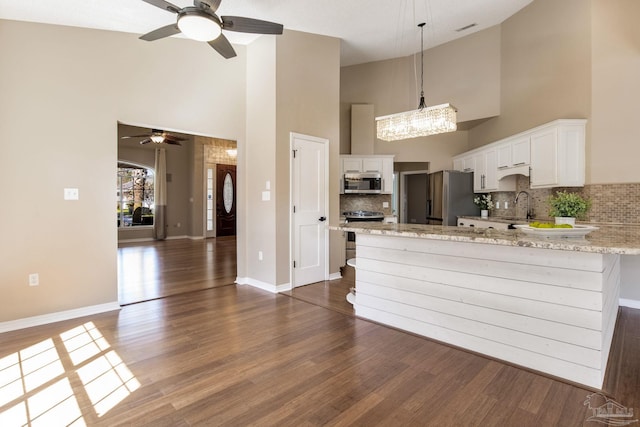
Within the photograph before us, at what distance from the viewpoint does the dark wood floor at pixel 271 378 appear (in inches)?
71.3

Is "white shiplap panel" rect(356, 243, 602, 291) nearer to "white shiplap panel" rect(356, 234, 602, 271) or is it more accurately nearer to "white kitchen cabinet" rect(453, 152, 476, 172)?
"white shiplap panel" rect(356, 234, 602, 271)

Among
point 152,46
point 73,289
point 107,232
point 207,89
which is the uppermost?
point 152,46

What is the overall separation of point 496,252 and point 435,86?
4790mm

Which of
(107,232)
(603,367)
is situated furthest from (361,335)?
(107,232)

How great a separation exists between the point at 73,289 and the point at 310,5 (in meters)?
4.17

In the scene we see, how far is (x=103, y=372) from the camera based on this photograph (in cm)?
226

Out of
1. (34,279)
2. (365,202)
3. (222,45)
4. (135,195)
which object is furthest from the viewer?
(135,195)

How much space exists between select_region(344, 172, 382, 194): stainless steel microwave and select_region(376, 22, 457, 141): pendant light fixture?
9.01 ft

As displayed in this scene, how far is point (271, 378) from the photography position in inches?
86.1

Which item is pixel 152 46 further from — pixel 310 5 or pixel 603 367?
pixel 603 367

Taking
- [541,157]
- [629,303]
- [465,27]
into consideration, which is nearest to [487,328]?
[629,303]

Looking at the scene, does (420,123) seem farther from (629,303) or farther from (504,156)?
(629,303)

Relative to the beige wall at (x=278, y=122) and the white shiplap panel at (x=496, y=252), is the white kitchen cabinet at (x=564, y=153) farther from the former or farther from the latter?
the beige wall at (x=278, y=122)

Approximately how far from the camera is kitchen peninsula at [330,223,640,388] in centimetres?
206
